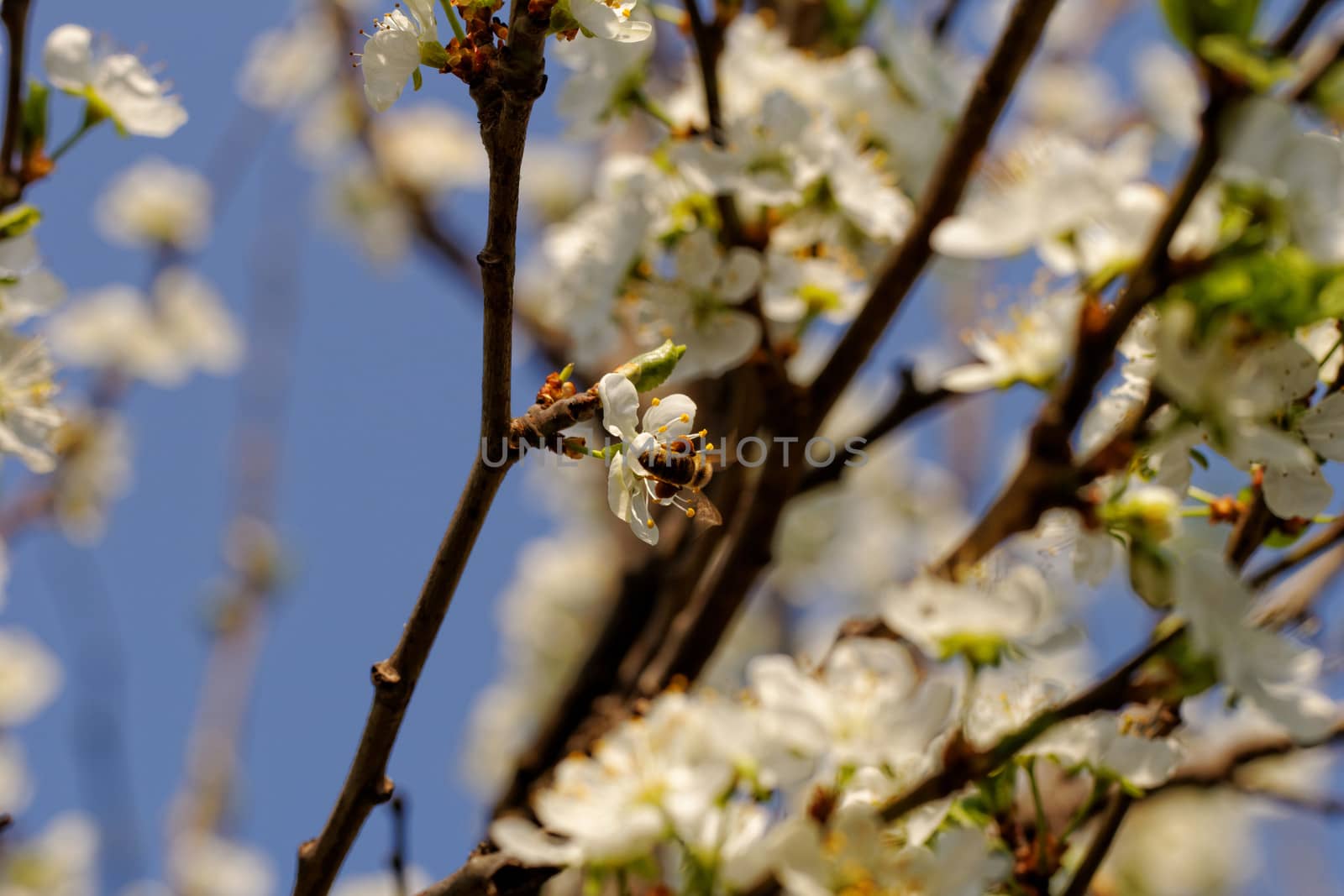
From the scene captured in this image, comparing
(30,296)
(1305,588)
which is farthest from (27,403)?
(1305,588)

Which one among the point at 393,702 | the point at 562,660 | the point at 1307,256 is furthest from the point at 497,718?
the point at 1307,256

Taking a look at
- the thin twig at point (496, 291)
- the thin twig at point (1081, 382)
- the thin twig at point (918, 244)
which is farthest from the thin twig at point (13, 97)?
the thin twig at point (1081, 382)

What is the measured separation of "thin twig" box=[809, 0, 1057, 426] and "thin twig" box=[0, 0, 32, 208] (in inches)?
35.9

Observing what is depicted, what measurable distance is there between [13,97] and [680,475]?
2.69 ft

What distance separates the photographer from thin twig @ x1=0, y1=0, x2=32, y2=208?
1.20 m

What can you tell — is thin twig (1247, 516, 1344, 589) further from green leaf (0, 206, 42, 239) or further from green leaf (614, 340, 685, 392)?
green leaf (0, 206, 42, 239)

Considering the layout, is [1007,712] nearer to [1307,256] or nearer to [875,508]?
[1307,256]

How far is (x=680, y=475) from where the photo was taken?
0.99 meters

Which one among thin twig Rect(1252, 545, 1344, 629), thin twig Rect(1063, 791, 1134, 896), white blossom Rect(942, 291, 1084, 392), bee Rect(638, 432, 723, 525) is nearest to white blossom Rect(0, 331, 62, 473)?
bee Rect(638, 432, 723, 525)

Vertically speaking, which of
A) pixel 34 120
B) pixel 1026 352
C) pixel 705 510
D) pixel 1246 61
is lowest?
pixel 1026 352

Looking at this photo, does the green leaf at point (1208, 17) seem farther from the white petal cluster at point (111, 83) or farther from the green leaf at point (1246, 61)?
the white petal cluster at point (111, 83)

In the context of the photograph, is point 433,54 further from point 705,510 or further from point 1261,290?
point 1261,290

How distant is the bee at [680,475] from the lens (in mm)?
A: 949

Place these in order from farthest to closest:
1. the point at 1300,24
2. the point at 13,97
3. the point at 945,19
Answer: the point at 945,19, the point at 13,97, the point at 1300,24
